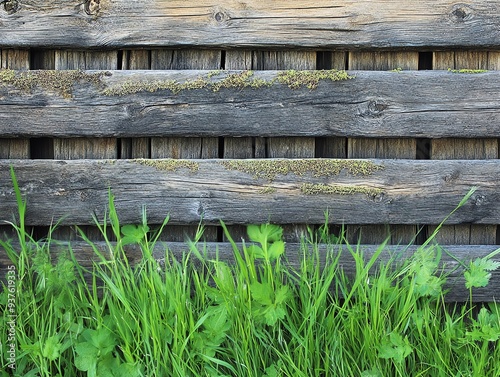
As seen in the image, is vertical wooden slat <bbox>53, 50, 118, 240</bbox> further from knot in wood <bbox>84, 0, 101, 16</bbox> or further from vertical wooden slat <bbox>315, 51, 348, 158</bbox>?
vertical wooden slat <bbox>315, 51, 348, 158</bbox>

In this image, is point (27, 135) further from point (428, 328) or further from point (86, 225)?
point (428, 328)

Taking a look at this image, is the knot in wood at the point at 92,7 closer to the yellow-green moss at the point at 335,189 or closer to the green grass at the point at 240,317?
the green grass at the point at 240,317

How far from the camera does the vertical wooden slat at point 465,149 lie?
236 cm

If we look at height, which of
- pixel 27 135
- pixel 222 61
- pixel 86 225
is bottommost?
pixel 86 225

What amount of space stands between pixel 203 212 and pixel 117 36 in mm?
868

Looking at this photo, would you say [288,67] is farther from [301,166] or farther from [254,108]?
[301,166]

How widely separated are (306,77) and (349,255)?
829 millimetres

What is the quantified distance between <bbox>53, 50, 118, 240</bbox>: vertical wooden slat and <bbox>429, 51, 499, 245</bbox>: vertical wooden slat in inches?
58.1

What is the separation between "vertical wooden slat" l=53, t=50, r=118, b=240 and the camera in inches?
92.7

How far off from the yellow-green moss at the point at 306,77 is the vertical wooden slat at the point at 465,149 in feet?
1.54

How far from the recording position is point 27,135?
232 cm

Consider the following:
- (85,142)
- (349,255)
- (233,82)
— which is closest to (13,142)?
(85,142)

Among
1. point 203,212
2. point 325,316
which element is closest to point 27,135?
point 203,212

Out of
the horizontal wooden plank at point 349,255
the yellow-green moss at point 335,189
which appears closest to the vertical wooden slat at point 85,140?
the horizontal wooden plank at point 349,255
